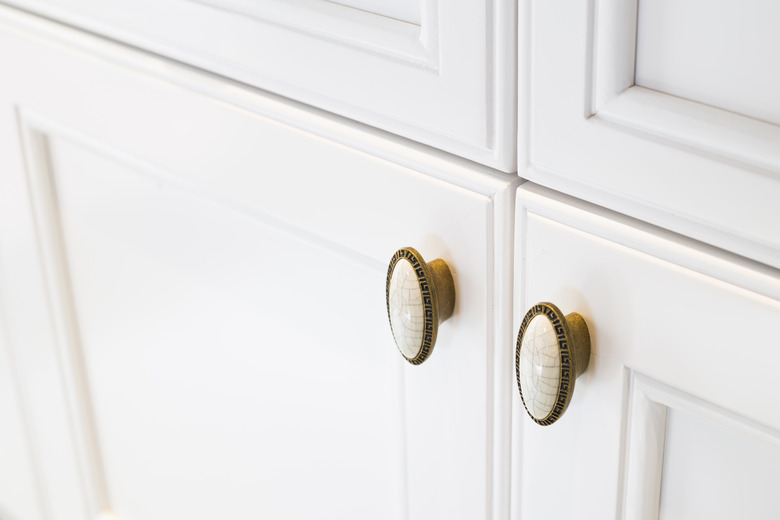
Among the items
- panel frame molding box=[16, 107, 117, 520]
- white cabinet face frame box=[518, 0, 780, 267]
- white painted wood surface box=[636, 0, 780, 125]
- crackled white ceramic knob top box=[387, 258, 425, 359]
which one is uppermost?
white painted wood surface box=[636, 0, 780, 125]

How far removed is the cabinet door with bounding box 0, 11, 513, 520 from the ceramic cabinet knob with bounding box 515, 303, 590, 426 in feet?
0.13

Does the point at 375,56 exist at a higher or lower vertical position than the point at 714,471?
higher

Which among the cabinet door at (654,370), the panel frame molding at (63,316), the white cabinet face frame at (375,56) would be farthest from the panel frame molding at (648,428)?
the panel frame molding at (63,316)

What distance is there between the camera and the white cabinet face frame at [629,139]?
1.05ft

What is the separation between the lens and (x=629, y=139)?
1.14 feet

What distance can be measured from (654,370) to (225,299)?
30cm

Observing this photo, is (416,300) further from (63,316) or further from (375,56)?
(63,316)

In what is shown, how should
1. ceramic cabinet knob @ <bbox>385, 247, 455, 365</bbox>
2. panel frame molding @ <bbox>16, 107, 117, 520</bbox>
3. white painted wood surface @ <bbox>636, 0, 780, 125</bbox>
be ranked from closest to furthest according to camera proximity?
1. white painted wood surface @ <bbox>636, 0, 780, 125</bbox>
2. ceramic cabinet knob @ <bbox>385, 247, 455, 365</bbox>
3. panel frame molding @ <bbox>16, 107, 117, 520</bbox>

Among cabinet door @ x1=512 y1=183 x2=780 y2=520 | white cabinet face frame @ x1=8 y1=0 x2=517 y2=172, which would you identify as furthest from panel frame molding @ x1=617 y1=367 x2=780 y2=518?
white cabinet face frame @ x1=8 y1=0 x2=517 y2=172

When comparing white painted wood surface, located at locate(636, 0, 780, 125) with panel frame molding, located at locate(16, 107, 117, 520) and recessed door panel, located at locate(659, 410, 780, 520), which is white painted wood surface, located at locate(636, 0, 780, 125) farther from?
panel frame molding, located at locate(16, 107, 117, 520)

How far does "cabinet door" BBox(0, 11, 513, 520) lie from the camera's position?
454 mm

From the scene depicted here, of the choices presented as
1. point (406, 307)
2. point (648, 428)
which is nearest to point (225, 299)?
point (406, 307)

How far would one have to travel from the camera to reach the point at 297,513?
1.97 ft

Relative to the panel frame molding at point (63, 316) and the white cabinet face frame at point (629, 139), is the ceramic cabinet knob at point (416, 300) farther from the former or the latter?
the panel frame molding at point (63, 316)
